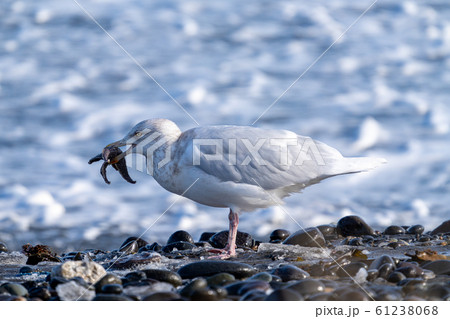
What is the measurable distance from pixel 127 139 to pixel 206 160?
88 centimetres

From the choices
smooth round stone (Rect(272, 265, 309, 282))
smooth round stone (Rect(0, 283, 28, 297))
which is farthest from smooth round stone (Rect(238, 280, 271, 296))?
smooth round stone (Rect(0, 283, 28, 297))

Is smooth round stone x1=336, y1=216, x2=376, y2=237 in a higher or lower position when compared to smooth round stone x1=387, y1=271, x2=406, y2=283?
higher

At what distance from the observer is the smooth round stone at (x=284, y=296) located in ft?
13.2

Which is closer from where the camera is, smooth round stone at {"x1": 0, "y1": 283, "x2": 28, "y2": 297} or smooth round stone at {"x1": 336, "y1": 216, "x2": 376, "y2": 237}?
smooth round stone at {"x1": 0, "y1": 283, "x2": 28, "y2": 297}

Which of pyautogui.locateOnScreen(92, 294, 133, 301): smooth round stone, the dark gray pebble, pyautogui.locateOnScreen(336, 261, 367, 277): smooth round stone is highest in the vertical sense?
pyautogui.locateOnScreen(336, 261, 367, 277): smooth round stone

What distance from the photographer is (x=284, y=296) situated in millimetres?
4039

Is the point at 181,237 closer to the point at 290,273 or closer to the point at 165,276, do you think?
the point at 165,276

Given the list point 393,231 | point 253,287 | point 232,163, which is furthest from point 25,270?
point 393,231

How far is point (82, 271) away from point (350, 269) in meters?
1.94

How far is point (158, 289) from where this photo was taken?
449 centimetres

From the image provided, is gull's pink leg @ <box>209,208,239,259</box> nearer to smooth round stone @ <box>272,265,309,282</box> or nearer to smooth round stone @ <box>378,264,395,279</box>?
smooth round stone @ <box>272,265,309,282</box>

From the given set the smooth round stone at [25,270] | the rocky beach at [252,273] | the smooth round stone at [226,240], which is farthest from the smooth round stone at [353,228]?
the smooth round stone at [25,270]

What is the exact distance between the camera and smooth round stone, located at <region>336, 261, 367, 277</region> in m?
4.76
